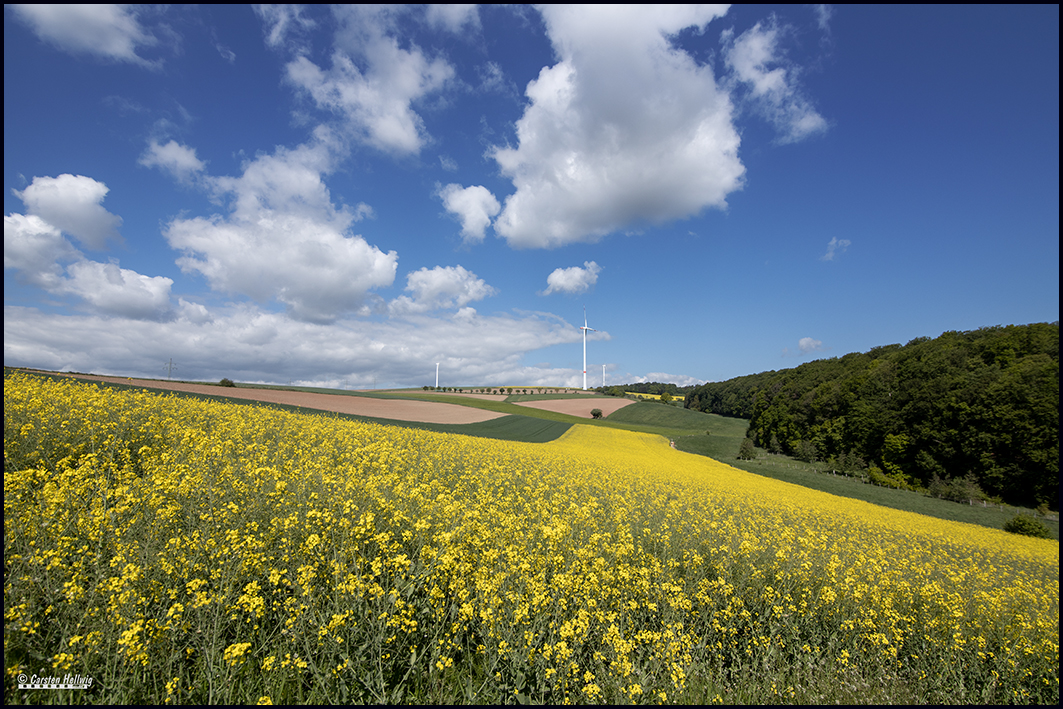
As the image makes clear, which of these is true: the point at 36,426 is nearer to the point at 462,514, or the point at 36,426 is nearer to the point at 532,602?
the point at 462,514

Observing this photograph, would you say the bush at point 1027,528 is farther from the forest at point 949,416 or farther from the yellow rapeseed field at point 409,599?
the yellow rapeseed field at point 409,599

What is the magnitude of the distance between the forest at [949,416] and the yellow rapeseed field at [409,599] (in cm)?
2653

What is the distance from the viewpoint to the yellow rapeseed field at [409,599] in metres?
3.48

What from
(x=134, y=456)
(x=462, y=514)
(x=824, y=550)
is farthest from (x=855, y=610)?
(x=134, y=456)

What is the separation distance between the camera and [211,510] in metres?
4.79

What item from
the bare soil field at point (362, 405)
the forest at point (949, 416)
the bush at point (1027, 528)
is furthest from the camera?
the bare soil field at point (362, 405)

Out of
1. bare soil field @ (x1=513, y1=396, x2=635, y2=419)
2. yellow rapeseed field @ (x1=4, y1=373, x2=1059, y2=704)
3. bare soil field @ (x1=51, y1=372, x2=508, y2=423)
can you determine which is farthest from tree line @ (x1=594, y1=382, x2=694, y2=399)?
yellow rapeseed field @ (x1=4, y1=373, x2=1059, y2=704)

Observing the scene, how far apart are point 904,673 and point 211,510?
9297 mm

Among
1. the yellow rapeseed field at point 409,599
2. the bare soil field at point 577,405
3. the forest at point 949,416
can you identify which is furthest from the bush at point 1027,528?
the bare soil field at point 577,405

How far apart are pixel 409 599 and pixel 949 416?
49.0 metres

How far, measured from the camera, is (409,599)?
442cm

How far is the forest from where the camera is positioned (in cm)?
2917

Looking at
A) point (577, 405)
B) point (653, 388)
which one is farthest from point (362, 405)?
point (653, 388)

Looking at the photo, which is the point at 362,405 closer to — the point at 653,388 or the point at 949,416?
the point at 949,416
